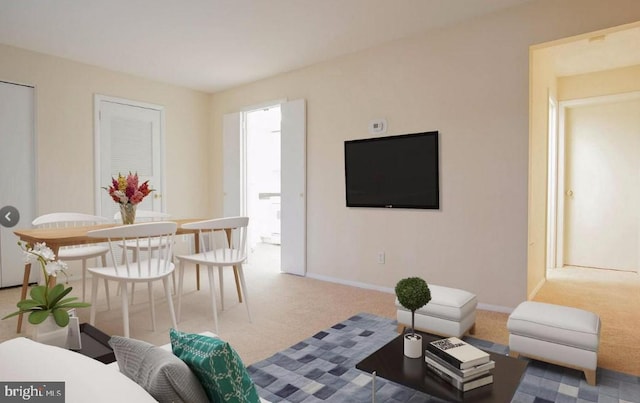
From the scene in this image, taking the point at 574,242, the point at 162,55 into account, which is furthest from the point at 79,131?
the point at 574,242

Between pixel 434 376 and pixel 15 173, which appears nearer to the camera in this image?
pixel 434 376

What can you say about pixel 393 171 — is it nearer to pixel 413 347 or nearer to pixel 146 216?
pixel 413 347

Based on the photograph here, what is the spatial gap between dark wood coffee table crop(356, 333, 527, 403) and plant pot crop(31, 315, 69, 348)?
4.01 feet

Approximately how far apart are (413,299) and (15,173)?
14.9 ft

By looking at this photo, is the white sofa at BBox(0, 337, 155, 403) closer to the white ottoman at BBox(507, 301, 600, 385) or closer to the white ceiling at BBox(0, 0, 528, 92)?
the white ottoman at BBox(507, 301, 600, 385)

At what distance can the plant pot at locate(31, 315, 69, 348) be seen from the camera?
141 centimetres

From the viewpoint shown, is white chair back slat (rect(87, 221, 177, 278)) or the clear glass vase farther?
the clear glass vase

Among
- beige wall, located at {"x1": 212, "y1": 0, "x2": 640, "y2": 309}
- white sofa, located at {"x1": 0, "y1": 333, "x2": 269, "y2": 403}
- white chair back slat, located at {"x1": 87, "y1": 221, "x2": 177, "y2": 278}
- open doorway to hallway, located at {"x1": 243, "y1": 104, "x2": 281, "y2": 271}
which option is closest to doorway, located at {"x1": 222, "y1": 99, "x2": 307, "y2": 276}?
beige wall, located at {"x1": 212, "y1": 0, "x2": 640, "y2": 309}

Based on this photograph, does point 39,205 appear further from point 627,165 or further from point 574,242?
point 627,165

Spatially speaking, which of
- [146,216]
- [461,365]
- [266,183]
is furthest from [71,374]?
[266,183]

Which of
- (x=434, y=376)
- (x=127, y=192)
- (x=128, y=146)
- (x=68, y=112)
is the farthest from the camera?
(x=128, y=146)

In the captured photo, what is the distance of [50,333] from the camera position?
1445 millimetres

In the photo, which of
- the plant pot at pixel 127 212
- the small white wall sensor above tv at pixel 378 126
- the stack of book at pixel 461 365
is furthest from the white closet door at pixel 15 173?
the stack of book at pixel 461 365

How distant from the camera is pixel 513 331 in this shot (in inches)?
89.8
